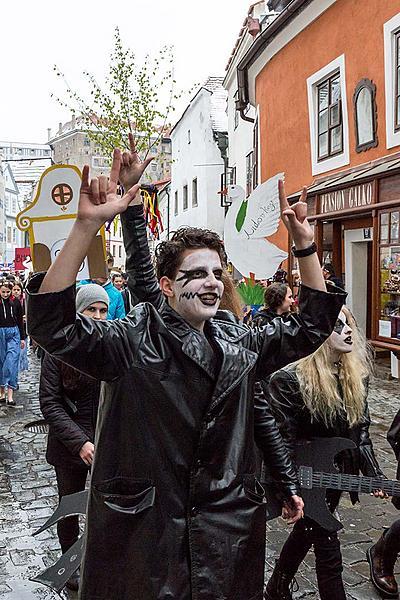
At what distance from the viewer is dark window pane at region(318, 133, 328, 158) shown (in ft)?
47.2

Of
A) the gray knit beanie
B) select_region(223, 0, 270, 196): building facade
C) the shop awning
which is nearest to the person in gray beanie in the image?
the gray knit beanie

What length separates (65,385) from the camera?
13.1 feet

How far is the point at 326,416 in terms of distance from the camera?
11.8ft

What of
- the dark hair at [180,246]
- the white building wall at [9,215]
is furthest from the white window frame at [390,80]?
the white building wall at [9,215]

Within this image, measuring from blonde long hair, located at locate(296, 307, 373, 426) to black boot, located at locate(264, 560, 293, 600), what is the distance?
91 cm

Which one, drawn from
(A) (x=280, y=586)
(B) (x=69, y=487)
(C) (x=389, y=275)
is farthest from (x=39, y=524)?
(C) (x=389, y=275)

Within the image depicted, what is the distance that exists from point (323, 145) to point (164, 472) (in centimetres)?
1313

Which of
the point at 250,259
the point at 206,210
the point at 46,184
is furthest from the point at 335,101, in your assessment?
the point at 206,210

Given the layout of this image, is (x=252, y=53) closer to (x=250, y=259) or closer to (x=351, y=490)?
(x=250, y=259)

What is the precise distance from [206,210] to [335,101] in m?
18.9

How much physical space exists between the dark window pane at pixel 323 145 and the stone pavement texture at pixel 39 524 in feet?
25.1

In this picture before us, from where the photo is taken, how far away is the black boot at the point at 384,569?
4016mm

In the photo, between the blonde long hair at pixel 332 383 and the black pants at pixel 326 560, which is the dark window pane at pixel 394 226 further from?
the black pants at pixel 326 560

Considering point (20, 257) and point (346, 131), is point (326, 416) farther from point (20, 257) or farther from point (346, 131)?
point (20, 257)
